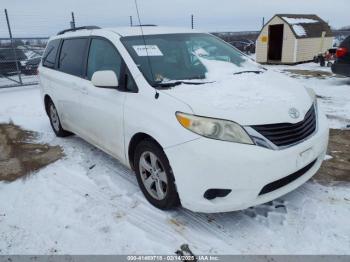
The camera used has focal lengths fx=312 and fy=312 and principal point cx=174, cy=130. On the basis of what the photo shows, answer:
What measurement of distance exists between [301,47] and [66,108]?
13.2 m

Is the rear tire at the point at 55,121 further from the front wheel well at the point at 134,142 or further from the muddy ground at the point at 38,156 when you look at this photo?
the front wheel well at the point at 134,142

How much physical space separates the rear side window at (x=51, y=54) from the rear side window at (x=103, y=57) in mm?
1485

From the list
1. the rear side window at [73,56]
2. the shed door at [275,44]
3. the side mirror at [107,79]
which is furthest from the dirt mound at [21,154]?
the shed door at [275,44]

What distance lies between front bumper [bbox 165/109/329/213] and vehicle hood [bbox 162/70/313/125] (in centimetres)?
25

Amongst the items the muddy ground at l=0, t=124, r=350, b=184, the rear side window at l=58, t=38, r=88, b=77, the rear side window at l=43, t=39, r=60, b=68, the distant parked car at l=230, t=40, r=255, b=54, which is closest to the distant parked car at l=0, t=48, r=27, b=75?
the muddy ground at l=0, t=124, r=350, b=184

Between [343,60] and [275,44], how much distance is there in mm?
8609

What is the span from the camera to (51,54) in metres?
5.25

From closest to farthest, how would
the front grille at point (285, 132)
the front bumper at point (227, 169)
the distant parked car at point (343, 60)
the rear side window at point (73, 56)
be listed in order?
the front bumper at point (227, 169) < the front grille at point (285, 132) < the rear side window at point (73, 56) < the distant parked car at point (343, 60)

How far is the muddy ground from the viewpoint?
367cm

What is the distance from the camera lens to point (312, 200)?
311cm

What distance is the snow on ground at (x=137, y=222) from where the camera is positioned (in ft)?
8.47

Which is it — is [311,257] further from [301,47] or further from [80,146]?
[301,47]

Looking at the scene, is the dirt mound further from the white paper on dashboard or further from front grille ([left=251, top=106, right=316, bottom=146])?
front grille ([left=251, top=106, right=316, bottom=146])

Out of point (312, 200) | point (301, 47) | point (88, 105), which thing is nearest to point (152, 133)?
point (88, 105)
